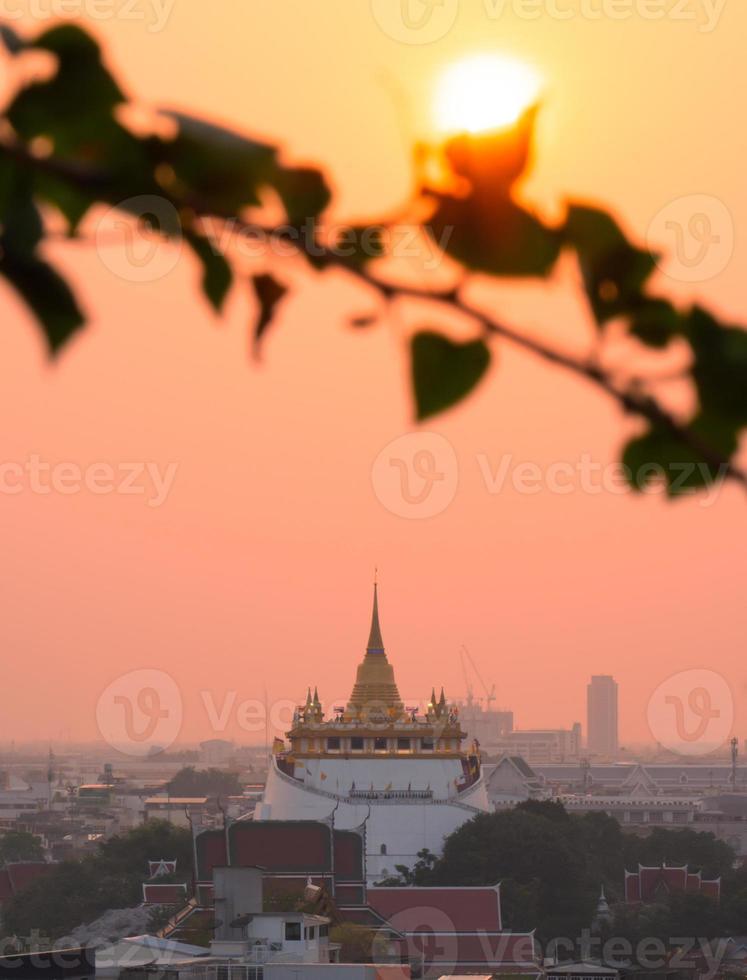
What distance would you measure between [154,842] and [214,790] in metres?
57.2

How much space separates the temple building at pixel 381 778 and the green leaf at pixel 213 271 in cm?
3884

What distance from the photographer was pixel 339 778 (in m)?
42.3

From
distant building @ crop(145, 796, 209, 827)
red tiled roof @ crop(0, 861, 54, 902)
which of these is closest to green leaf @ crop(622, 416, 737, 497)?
red tiled roof @ crop(0, 861, 54, 902)

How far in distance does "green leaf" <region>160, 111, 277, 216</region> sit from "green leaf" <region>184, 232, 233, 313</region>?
0.23 feet

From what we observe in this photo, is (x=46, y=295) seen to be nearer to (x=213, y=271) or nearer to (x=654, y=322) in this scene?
(x=213, y=271)

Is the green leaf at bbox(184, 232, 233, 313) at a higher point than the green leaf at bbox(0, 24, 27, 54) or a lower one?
lower

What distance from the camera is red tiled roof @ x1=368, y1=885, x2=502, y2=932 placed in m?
33.0

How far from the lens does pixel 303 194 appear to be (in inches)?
65.9

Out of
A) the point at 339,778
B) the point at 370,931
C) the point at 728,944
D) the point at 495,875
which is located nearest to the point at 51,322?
the point at 370,931

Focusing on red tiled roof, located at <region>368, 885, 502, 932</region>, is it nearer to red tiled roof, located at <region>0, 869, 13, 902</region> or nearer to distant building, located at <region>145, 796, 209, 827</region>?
red tiled roof, located at <region>0, 869, 13, 902</region>

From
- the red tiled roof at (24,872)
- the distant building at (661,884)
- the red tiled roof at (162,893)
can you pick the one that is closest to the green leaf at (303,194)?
the red tiled roof at (162,893)

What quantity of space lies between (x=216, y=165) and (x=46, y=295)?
0.17 m

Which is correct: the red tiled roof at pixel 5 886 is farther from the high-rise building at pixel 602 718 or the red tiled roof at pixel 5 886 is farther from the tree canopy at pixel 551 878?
the high-rise building at pixel 602 718

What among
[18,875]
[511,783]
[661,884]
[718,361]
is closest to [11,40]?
[718,361]
